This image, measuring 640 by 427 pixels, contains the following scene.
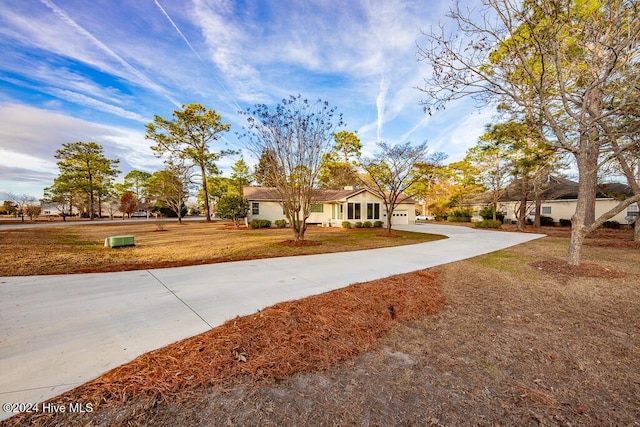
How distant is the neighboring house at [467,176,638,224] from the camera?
20320 millimetres

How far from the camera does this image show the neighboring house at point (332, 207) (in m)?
21.0

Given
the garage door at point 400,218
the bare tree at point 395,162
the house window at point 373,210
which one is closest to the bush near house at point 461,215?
the garage door at point 400,218

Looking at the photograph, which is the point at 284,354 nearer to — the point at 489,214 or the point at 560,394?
the point at 560,394

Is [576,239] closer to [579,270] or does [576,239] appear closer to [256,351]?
[579,270]

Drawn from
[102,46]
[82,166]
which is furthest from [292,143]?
[82,166]

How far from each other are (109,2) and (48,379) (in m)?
9.46

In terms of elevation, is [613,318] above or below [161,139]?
below

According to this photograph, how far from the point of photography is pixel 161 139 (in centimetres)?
2620

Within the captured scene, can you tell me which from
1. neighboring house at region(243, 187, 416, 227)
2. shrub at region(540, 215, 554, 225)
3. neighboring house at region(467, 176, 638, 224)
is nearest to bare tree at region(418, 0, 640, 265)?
neighboring house at region(243, 187, 416, 227)

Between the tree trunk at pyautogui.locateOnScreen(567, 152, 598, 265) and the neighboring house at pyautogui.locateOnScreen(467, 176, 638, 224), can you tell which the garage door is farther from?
the tree trunk at pyautogui.locateOnScreen(567, 152, 598, 265)

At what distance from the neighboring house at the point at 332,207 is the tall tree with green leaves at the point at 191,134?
799cm

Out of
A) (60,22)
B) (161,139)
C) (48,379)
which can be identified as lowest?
(48,379)

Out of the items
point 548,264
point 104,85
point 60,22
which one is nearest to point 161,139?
point 104,85

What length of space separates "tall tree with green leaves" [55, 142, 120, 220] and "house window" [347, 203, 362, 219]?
32950mm
